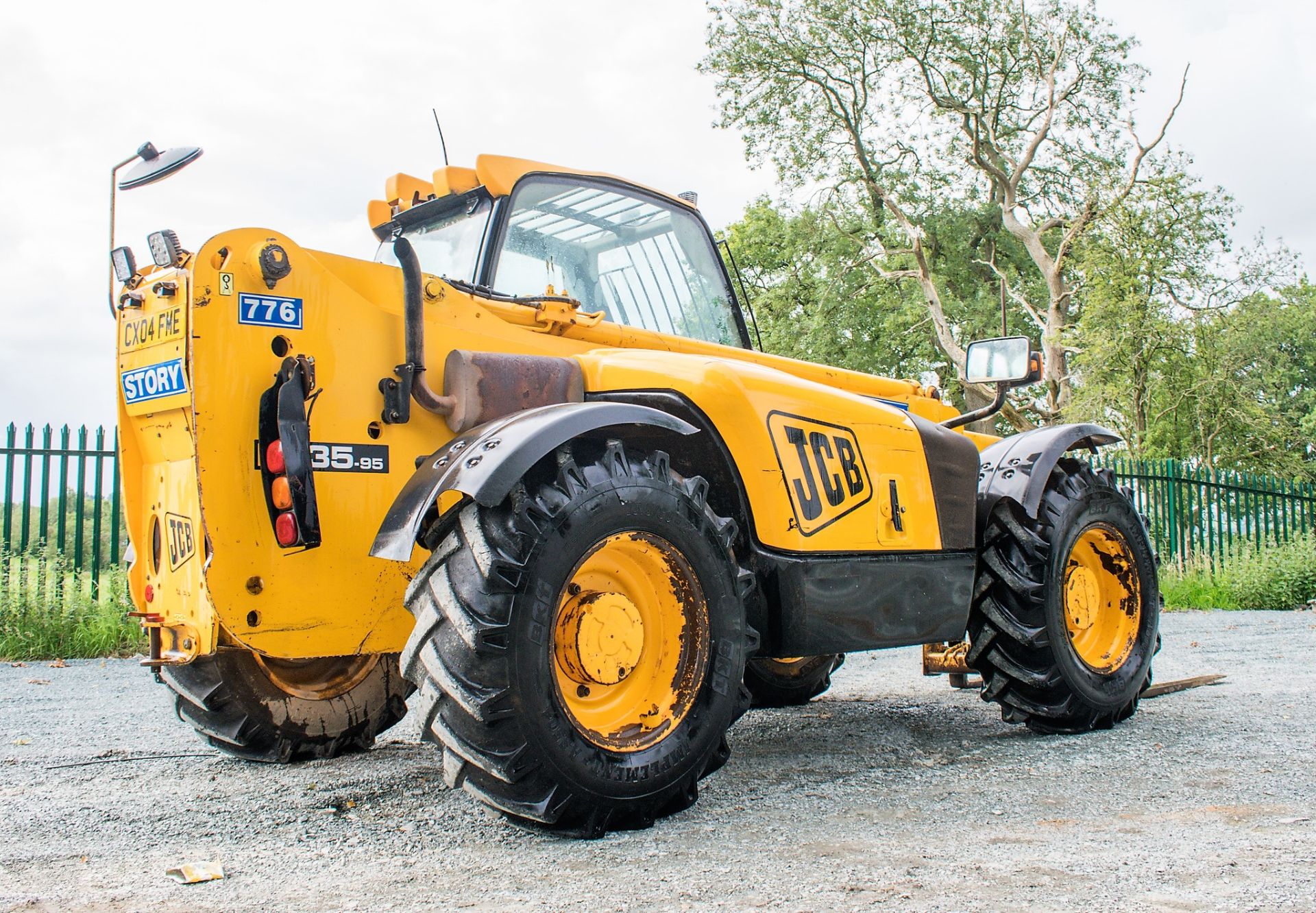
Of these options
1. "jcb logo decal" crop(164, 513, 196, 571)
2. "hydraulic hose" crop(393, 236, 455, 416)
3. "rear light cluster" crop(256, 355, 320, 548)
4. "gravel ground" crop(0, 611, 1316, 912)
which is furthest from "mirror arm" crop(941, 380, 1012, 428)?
"jcb logo decal" crop(164, 513, 196, 571)

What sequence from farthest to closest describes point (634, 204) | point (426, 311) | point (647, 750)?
point (634, 204) < point (426, 311) < point (647, 750)

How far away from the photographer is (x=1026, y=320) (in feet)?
92.5

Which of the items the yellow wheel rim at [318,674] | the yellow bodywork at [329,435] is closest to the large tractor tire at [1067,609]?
the yellow bodywork at [329,435]

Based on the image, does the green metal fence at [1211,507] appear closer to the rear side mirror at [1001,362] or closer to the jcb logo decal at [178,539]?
the rear side mirror at [1001,362]

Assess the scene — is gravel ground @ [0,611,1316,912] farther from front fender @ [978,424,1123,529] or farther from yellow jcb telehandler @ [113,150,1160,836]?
front fender @ [978,424,1123,529]

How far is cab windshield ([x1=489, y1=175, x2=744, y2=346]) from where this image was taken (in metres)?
4.67

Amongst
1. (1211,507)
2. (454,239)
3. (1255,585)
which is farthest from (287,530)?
(1211,507)

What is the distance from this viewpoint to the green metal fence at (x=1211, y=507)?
15172 mm

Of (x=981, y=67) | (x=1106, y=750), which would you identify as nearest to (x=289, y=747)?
(x=1106, y=750)

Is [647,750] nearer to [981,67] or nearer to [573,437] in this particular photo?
[573,437]

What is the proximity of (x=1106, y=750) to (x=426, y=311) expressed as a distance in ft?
11.1

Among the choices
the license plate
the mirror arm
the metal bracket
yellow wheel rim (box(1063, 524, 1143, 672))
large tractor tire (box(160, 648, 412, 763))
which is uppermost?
the license plate

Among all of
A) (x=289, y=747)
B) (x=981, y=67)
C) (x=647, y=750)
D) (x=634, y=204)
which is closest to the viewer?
(x=647, y=750)

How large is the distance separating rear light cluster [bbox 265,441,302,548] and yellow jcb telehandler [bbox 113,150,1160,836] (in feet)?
0.05
